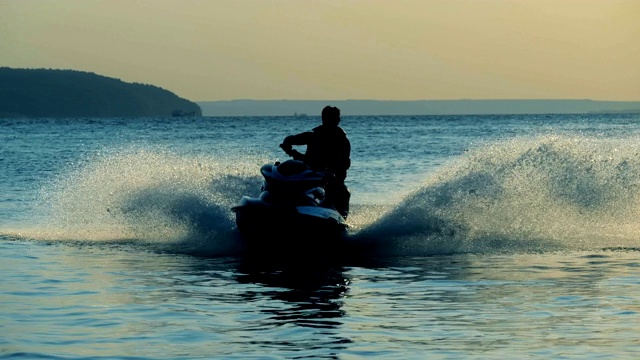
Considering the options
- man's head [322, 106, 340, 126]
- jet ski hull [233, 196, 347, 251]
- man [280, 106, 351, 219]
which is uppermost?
man's head [322, 106, 340, 126]

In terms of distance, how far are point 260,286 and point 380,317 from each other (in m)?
2.53

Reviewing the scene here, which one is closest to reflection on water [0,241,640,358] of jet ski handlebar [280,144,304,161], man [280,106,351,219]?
man [280,106,351,219]

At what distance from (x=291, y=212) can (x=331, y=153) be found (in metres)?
1.25

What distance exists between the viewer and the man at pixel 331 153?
1622 cm

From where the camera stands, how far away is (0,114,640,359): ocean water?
31.4ft

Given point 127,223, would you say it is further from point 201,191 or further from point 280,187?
point 280,187

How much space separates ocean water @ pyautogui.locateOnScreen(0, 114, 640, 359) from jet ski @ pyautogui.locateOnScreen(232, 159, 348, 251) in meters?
0.19

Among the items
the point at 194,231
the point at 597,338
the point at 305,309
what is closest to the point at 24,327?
the point at 305,309

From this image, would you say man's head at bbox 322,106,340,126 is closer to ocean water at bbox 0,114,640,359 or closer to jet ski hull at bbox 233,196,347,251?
jet ski hull at bbox 233,196,347,251

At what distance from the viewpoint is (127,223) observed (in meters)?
19.3

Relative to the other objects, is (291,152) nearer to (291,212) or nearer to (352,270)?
(291,212)

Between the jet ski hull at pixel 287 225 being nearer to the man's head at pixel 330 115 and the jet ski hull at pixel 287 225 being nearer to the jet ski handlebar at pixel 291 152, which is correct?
the jet ski handlebar at pixel 291 152

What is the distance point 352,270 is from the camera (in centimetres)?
1441

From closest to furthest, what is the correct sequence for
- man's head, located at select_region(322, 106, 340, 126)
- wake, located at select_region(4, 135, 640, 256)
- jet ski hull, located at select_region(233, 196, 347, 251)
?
jet ski hull, located at select_region(233, 196, 347, 251) → man's head, located at select_region(322, 106, 340, 126) → wake, located at select_region(4, 135, 640, 256)
